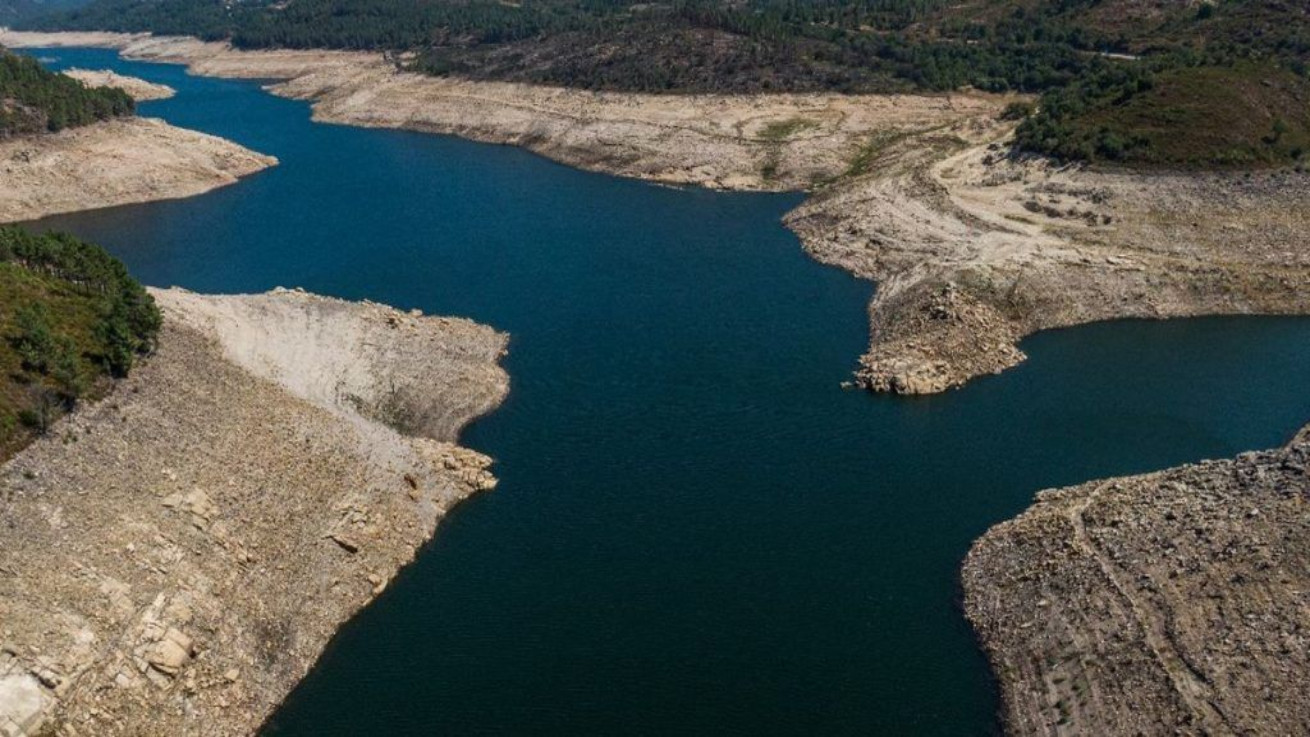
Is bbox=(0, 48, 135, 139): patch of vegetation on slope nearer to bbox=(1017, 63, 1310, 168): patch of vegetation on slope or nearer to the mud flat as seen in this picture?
the mud flat

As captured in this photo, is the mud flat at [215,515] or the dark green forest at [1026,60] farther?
the dark green forest at [1026,60]

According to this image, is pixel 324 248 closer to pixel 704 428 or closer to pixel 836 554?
pixel 704 428

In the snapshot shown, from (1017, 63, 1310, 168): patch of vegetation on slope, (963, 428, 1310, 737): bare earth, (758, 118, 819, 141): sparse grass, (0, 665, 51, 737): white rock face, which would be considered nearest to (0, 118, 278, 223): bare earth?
(758, 118, 819, 141): sparse grass

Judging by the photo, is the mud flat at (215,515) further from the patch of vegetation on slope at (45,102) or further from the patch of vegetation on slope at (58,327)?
the patch of vegetation on slope at (45,102)

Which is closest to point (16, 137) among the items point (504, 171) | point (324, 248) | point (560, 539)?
point (324, 248)

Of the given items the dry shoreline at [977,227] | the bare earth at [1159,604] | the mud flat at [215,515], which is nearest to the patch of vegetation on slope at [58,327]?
the mud flat at [215,515]

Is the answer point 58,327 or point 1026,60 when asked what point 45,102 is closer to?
point 58,327
